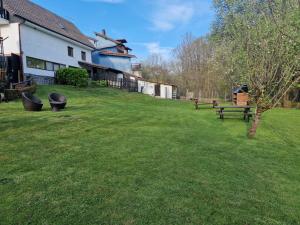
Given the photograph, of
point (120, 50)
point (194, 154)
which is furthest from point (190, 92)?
point (194, 154)

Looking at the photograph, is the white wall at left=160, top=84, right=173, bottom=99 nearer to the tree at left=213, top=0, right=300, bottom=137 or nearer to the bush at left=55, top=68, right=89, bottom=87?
the bush at left=55, top=68, right=89, bottom=87

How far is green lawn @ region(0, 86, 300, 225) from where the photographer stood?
303 centimetres

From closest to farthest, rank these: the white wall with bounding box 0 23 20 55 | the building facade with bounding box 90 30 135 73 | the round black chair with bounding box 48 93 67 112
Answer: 1. the round black chair with bounding box 48 93 67 112
2. the white wall with bounding box 0 23 20 55
3. the building facade with bounding box 90 30 135 73

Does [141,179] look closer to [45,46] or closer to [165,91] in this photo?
[45,46]

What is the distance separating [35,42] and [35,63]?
1.67m

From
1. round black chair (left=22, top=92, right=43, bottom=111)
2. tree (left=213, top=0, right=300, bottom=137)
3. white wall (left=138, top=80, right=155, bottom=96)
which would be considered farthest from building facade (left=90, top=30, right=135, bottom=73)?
tree (left=213, top=0, right=300, bottom=137)

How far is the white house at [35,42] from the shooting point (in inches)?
742

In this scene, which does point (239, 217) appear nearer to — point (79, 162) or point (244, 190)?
point (244, 190)

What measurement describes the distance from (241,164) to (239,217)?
2115 millimetres

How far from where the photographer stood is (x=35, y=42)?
807 inches

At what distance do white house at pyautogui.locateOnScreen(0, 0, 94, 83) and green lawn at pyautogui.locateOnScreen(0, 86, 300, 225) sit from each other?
47.5ft

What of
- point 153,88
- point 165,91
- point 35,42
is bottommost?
point 165,91

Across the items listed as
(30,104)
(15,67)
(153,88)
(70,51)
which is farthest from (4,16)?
(153,88)

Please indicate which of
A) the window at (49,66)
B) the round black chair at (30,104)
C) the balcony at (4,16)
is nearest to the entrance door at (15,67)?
the balcony at (4,16)
